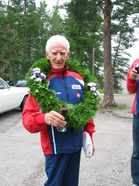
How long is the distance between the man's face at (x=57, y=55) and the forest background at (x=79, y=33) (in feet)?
1.13

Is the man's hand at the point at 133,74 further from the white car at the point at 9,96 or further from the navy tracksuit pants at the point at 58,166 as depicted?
the white car at the point at 9,96

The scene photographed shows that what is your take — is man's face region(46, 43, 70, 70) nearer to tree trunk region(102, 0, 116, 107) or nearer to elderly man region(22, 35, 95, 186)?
elderly man region(22, 35, 95, 186)

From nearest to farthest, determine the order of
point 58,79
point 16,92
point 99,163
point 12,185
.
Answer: point 58,79 < point 12,185 < point 99,163 < point 16,92

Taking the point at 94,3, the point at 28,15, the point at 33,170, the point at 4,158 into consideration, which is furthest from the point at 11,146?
the point at 28,15

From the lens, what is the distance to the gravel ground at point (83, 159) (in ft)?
9.92

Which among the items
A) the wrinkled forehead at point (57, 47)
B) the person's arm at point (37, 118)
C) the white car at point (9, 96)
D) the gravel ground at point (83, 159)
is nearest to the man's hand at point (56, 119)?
the person's arm at point (37, 118)

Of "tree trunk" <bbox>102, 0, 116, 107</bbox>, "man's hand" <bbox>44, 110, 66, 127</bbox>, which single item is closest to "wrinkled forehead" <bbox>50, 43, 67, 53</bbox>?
"man's hand" <bbox>44, 110, 66, 127</bbox>

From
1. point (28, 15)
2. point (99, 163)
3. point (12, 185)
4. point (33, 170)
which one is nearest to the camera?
point (12, 185)

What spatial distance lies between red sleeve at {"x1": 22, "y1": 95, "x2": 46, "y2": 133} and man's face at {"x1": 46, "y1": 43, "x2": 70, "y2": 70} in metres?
0.38

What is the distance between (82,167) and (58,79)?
2.10 metres

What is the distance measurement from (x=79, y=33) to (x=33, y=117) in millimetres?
17880

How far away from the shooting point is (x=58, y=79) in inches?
74.0

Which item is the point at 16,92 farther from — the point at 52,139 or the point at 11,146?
the point at 52,139

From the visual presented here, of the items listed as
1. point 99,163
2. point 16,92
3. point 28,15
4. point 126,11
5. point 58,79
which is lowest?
point 99,163
